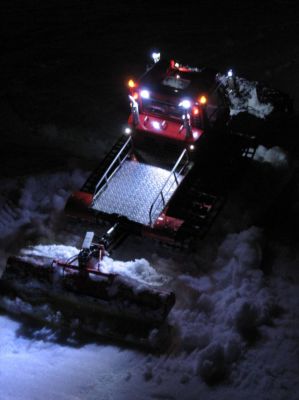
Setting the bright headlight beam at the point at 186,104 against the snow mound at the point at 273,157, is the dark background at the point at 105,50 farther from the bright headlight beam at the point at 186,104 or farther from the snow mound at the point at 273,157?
the snow mound at the point at 273,157

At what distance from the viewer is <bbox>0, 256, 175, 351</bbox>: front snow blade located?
7.46 metres

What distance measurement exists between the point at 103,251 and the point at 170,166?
10.3ft

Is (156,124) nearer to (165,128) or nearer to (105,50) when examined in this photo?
(165,128)

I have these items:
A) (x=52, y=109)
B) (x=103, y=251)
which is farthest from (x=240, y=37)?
(x=103, y=251)

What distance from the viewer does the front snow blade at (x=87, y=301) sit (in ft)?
24.5

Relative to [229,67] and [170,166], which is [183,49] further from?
[170,166]

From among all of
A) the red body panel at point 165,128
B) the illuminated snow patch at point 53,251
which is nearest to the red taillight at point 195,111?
the red body panel at point 165,128

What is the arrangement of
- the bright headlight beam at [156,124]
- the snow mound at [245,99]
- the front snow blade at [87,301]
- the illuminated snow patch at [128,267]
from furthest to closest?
the snow mound at [245,99]
the bright headlight beam at [156,124]
the illuminated snow patch at [128,267]
the front snow blade at [87,301]

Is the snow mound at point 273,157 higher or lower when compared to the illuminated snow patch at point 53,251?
higher

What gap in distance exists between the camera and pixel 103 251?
8.48m

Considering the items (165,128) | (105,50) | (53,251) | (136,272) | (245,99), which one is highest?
(105,50)

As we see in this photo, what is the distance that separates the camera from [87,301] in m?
7.75

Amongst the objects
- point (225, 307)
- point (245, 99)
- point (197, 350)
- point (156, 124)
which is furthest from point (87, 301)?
point (245, 99)

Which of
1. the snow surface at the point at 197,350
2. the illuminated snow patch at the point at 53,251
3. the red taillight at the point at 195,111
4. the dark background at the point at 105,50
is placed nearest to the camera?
the snow surface at the point at 197,350
